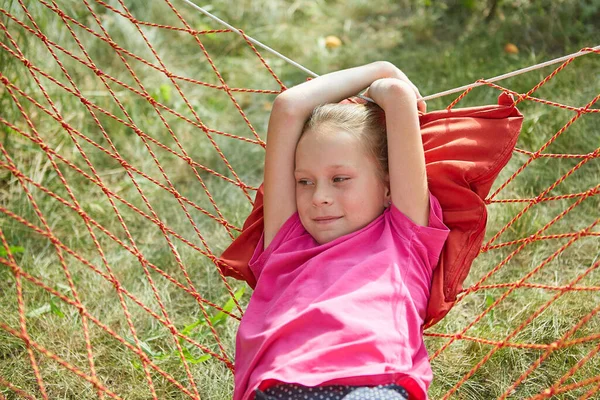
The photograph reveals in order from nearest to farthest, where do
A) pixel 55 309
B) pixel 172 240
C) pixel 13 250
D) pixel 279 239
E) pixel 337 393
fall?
pixel 337 393, pixel 279 239, pixel 55 309, pixel 13 250, pixel 172 240

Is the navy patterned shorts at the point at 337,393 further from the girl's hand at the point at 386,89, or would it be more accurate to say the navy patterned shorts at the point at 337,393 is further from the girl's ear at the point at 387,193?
the girl's hand at the point at 386,89

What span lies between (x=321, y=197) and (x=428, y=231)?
0.23 meters

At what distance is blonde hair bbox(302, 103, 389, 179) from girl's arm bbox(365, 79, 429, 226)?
0.05 meters

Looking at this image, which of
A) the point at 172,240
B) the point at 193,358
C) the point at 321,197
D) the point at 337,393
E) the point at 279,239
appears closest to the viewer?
the point at 337,393

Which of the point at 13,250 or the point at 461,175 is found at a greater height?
the point at 461,175

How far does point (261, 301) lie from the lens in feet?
4.73

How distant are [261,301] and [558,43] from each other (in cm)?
216

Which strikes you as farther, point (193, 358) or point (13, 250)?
point (13, 250)

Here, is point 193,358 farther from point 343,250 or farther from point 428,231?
point 428,231

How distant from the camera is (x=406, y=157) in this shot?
1.40 m

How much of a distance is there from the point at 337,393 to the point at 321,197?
0.39 meters

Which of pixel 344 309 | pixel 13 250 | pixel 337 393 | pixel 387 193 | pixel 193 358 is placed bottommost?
pixel 193 358

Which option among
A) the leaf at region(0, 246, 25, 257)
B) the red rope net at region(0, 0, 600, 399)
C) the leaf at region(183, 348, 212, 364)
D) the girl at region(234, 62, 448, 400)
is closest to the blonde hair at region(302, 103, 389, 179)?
the girl at region(234, 62, 448, 400)

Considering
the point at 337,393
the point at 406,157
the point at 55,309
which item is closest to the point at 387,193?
the point at 406,157
